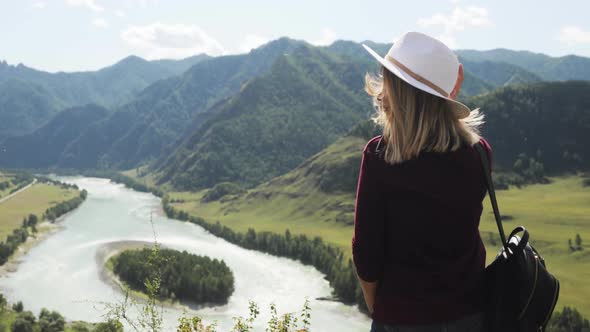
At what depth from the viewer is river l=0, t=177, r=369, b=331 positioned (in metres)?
79.9

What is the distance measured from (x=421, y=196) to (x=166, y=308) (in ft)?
272

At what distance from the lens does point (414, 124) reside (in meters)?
4.57

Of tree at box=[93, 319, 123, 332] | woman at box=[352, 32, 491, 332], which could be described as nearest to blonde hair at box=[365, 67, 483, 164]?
woman at box=[352, 32, 491, 332]

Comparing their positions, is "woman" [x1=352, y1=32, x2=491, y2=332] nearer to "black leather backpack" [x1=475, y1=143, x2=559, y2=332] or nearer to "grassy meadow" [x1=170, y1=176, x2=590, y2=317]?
"black leather backpack" [x1=475, y1=143, x2=559, y2=332]

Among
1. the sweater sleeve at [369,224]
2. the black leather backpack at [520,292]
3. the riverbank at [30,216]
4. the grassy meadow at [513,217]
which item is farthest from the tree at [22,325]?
the black leather backpack at [520,292]

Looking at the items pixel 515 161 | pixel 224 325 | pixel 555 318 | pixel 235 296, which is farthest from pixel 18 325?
pixel 515 161

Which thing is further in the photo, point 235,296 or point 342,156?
point 342,156

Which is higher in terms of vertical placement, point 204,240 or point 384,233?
point 384,233

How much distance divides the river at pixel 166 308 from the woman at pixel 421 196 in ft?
177

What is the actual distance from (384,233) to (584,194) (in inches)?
6532

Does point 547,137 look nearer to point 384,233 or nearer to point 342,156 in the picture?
point 342,156

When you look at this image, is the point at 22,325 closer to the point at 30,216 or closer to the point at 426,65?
the point at 426,65

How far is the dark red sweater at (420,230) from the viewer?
4.57m

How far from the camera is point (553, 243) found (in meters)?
106
